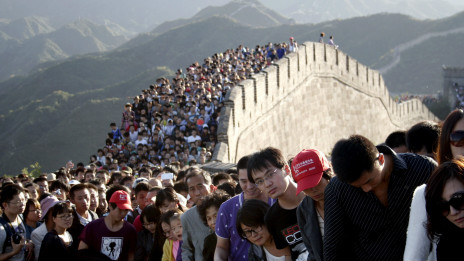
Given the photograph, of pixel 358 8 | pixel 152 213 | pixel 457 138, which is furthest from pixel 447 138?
pixel 358 8

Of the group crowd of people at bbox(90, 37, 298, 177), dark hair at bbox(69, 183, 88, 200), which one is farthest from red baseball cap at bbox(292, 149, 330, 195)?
crowd of people at bbox(90, 37, 298, 177)

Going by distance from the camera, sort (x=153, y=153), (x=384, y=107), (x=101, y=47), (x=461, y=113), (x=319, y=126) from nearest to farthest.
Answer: (x=461, y=113) < (x=153, y=153) < (x=319, y=126) < (x=384, y=107) < (x=101, y=47)

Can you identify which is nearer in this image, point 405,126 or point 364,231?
point 364,231

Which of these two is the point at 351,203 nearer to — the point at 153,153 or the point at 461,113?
the point at 461,113

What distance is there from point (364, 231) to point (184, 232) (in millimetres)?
1720

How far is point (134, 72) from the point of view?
67.5m

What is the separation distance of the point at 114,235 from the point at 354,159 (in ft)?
8.79

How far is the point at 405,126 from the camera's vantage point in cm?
2452

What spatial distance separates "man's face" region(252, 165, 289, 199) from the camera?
137 inches

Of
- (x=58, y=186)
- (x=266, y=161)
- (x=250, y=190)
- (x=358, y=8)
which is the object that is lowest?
(x=58, y=186)

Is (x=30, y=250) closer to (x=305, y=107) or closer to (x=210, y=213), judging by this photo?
(x=210, y=213)

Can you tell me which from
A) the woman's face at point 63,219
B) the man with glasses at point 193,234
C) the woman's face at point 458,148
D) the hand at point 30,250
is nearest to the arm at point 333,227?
the woman's face at point 458,148

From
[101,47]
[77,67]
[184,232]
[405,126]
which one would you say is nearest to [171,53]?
[77,67]

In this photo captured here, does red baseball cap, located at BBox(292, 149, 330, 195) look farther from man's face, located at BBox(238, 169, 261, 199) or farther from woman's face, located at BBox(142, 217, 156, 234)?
woman's face, located at BBox(142, 217, 156, 234)
